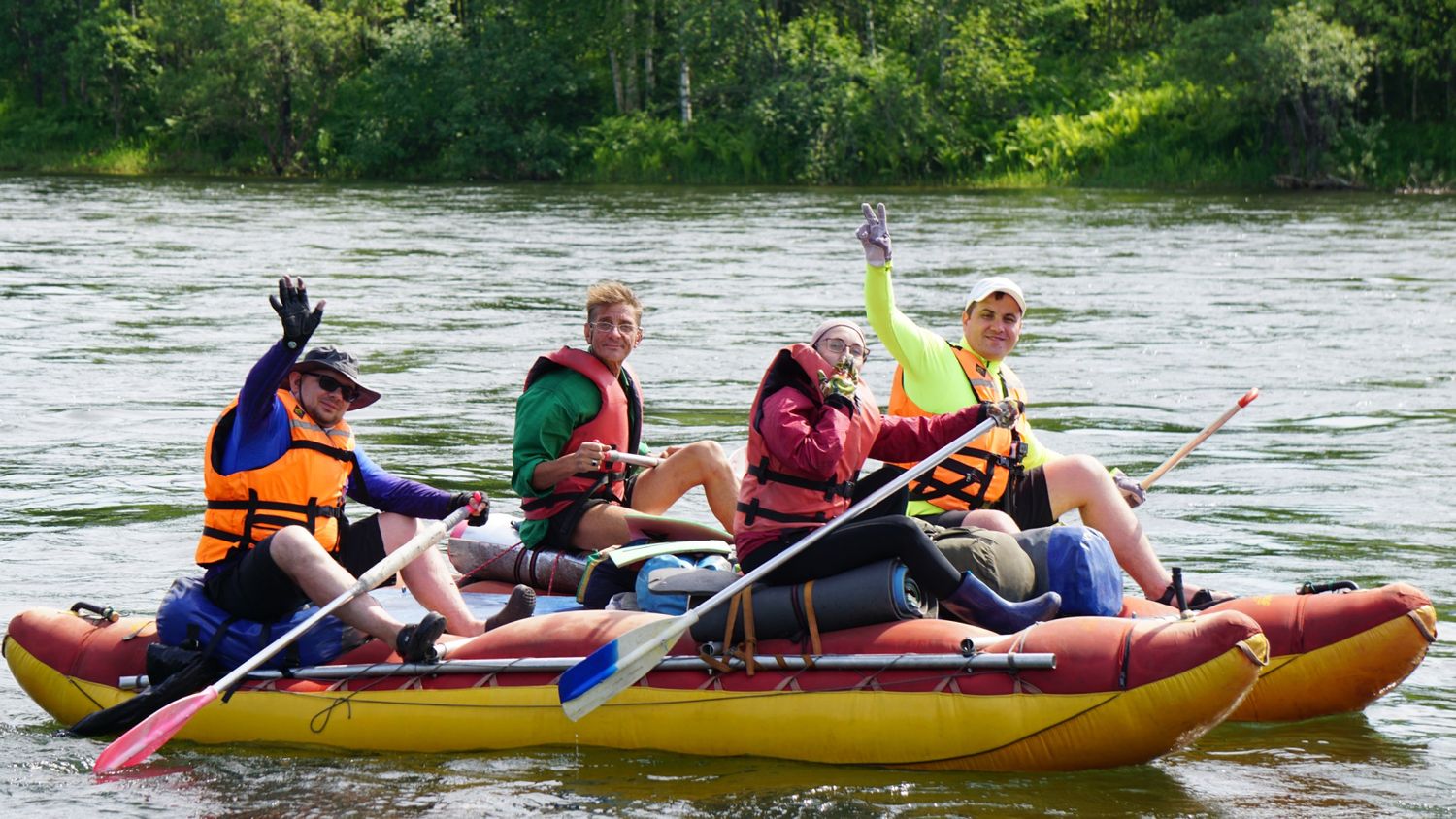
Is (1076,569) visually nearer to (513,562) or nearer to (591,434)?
(591,434)

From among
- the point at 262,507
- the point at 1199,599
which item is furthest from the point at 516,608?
the point at 1199,599

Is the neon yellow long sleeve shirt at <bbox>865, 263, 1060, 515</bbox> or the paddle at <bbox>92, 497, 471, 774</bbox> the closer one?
the paddle at <bbox>92, 497, 471, 774</bbox>

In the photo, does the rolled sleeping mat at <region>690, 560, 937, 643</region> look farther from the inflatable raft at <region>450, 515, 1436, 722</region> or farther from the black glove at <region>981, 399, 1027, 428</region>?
the black glove at <region>981, 399, 1027, 428</region>

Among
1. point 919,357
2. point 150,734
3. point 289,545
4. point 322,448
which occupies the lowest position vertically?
point 150,734

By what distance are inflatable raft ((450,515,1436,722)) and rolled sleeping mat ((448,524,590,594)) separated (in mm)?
1521

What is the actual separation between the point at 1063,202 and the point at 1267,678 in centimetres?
2071

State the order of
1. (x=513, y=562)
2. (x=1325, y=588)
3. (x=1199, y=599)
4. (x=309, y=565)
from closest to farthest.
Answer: (x=309, y=565)
(x=1325, y=588)
(x=1199, y=599)
(x=513, y=562)

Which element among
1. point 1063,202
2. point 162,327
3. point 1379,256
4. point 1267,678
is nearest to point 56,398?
point 162,327

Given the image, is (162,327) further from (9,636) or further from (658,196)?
(658,196)

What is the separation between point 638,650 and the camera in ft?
15.8

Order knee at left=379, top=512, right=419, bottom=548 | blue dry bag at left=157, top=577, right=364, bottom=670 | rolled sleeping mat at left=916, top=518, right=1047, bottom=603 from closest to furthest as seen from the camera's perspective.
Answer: rolled sleeping mat at left=916, top=518, right=1047, bottom=603 < blue dry bag at left=157, top=577, right=364, bottom=670 < knee at left=379, top=512, right=419, bottom=548

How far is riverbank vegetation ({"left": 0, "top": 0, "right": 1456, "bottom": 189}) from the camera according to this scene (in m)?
28.2

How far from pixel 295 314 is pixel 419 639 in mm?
950

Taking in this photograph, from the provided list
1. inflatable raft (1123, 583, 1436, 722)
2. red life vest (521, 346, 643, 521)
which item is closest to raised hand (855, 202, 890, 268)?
red life vest (521, 346, 643, 521)
